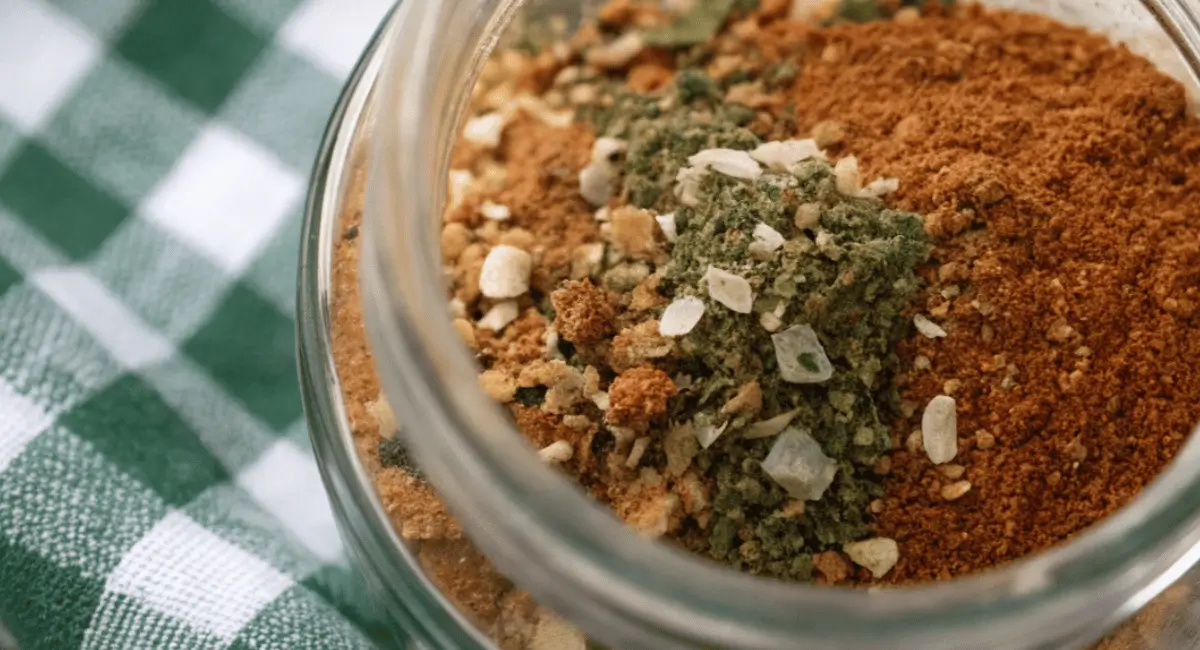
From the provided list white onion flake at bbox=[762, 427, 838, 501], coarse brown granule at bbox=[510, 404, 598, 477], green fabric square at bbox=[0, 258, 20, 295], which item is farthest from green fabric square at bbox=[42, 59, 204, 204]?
white onion flake at bbox=[762, 427, 838, 501]

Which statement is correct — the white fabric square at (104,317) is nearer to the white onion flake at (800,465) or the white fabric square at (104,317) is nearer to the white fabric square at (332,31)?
the white fabric square at (332,31)

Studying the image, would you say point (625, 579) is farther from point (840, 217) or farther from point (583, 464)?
point (840, 217)

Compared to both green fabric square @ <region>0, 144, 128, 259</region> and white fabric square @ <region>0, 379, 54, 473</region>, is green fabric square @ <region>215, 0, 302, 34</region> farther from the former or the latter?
white fabric square @ <region>0, 379, 54, 473</region>

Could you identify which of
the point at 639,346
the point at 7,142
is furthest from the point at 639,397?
the point at 7,142

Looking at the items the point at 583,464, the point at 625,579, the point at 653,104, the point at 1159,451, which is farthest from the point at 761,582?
the point at 653,104

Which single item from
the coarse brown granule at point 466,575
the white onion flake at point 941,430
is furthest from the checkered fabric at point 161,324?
the white onion flake at point 941,430
